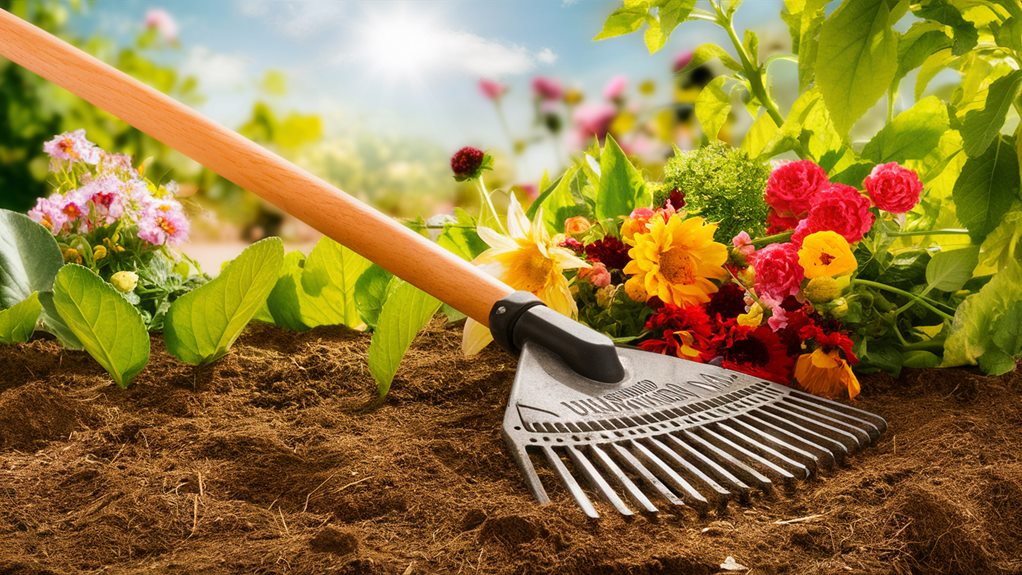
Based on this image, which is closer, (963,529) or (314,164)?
(963,529)

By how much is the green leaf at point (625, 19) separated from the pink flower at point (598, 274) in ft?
1.52

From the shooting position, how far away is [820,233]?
126 centimetres

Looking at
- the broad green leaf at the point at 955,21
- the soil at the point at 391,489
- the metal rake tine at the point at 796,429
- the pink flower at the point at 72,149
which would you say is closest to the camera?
the soil at the point at 391,489

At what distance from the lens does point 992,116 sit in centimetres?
117

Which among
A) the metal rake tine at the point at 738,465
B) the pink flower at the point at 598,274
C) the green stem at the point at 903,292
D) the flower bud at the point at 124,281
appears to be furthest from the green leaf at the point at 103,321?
the green stem at the point at 903,292

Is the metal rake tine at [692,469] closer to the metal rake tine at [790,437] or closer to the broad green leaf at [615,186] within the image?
the metal rake tine at [790,437]

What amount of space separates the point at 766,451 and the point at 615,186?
0.78 m

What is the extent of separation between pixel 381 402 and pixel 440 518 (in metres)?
0.37

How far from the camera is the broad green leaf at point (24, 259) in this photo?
1.51 m

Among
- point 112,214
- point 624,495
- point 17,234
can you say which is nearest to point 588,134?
point 112,214

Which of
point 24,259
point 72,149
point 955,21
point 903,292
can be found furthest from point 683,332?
point 72,149

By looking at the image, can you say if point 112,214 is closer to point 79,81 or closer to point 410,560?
point 79,81

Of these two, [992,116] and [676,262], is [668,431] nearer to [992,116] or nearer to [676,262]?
[676,262]

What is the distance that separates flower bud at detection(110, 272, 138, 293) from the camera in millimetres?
1570
